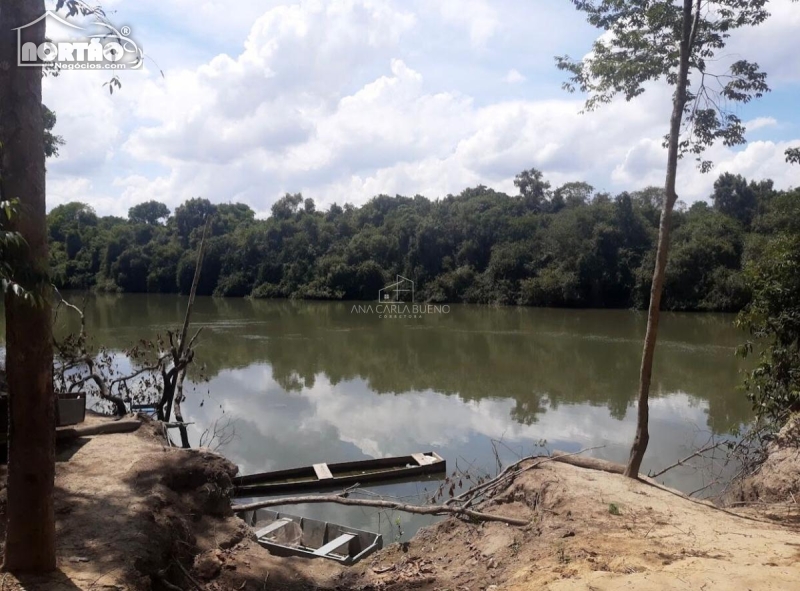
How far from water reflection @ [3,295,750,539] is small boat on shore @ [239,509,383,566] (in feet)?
2.46

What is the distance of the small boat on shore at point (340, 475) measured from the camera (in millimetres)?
8133

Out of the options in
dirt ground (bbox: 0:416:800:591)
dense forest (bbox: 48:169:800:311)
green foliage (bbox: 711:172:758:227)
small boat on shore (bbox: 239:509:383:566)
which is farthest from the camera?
green foliage (bbox: 711:172:758:227)

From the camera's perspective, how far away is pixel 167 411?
9.50 meters

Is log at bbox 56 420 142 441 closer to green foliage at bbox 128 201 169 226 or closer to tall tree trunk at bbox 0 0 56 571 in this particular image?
tall tree trunk at bbox 0 0 56 571

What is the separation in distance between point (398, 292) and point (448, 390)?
27.7 meters

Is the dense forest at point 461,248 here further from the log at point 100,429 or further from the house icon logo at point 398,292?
the log at point 100,429

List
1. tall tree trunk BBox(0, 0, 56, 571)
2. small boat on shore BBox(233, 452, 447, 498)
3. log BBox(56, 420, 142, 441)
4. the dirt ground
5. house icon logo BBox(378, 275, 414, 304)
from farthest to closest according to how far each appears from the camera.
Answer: house icon logo BBox(378, 275, 414, 304), small boat on shore BBox(233, 452, 447, 498), log BBox(56, 420, 142, 441), the dirt ground, tall tree trunk BBox(0, 0, 56, 571)

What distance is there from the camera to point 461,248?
42094 mm

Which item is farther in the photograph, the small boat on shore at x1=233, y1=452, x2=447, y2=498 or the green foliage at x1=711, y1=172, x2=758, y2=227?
the green foliage at x1=711, y1=172, x2=758, y2=227

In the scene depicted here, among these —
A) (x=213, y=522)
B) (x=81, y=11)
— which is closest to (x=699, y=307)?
(x=213, y=522)

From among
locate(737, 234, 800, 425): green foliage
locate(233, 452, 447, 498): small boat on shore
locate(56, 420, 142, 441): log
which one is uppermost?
locate(737, 234, 800, 425): green foliage

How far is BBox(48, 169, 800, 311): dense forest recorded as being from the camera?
109 feet

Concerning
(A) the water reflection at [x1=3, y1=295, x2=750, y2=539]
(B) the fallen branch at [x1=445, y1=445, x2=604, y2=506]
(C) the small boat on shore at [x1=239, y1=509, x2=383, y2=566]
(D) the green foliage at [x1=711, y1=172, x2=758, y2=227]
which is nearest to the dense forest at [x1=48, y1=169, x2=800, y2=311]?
(D) the green foliage at [x1=711, y1=172, x2=758, y2=227]

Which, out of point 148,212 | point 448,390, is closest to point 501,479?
point 448,390
